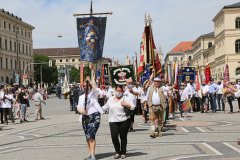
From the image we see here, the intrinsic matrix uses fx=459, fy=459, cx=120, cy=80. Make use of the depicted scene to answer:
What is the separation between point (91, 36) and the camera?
60.6 ft

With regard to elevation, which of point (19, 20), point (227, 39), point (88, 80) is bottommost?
point (88, 80)

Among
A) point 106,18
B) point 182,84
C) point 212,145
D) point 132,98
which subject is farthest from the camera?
point 182,84

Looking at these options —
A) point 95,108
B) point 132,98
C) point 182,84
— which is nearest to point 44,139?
Result: point 132,98

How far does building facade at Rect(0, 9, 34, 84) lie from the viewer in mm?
95188

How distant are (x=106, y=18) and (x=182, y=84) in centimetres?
817

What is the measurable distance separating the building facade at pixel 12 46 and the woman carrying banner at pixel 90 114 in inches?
3062

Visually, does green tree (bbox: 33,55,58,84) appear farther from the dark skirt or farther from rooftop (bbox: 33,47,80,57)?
the dark skirt

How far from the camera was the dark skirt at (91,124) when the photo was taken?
32.7 ft

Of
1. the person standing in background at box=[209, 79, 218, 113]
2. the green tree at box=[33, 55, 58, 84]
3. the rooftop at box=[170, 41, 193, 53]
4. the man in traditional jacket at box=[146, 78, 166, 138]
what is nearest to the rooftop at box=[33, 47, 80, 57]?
the rooftop at box=[170, 41, 193, 53]

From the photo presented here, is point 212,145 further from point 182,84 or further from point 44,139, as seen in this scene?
point 182,84

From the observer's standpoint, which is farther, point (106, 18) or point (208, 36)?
point (208, 36)

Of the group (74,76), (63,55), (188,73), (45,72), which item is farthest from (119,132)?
(63,55)

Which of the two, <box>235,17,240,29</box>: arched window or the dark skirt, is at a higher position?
<box>235,17,240,29</box>: arched window

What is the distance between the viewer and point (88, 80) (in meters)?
9.94
